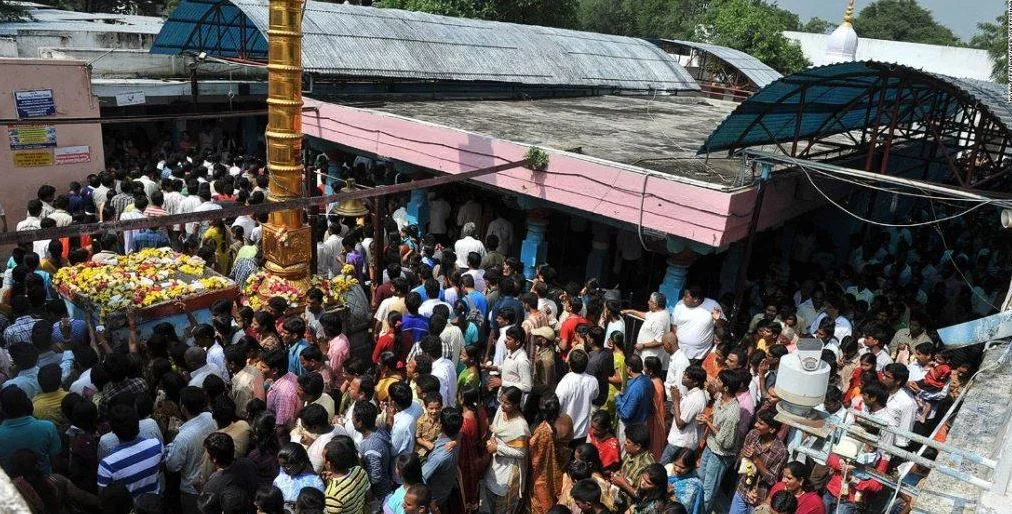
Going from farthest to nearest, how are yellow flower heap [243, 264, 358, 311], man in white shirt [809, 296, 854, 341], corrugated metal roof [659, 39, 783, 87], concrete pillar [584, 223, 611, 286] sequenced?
corrugated metal roof [659, 39, 783, 87] < concrete pillar [584, 223, 611, 286] < man in white shirt [809, 296, 854, 341] < yellow flower heap [243, 264, 358, 311]

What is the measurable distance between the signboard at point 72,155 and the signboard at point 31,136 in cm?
17

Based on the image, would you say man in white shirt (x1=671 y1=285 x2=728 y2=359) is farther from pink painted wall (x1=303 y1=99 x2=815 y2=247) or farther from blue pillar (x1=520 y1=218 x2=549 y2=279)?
blue pillar (x1=520 y1=218 x2=549 y2=279)

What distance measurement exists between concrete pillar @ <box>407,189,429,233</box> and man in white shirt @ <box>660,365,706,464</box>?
23.1ft

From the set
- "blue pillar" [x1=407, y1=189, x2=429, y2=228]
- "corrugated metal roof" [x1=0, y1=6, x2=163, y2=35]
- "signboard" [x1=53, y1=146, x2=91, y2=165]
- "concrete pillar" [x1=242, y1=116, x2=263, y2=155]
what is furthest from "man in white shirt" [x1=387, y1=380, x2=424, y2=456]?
"corrugated metal roof" [x1=0, y1=6, x2=163, y2=35]

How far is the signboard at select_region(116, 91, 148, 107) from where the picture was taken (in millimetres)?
14322

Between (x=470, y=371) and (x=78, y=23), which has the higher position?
(x=78, y=23)

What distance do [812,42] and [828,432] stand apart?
4770 cm

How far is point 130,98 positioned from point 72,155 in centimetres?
274

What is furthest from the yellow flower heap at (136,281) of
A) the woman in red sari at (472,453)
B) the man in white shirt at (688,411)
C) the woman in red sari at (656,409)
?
the man in white shirt at (688,411)

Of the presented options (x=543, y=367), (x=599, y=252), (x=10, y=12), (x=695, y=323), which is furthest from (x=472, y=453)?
(x=10, y=12)

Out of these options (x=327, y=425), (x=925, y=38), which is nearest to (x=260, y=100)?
(x=327, y=425)

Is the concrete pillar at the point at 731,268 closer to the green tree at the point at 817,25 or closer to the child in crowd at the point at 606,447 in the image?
the child in crowd at the point at 606,447

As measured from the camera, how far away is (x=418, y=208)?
11.9 meters

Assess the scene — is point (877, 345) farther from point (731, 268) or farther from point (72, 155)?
point (72, 155)
